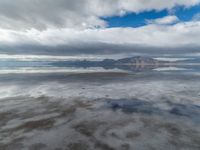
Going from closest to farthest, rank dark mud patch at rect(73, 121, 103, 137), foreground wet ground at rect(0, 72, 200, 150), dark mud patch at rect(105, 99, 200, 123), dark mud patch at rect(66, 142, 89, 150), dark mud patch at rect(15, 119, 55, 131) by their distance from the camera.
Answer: dark mud patch at rect(66, 142, 89, 150)
foreground wet ground at rect(0, 72, 200, 150)
dark mud patch at rect(73, 121, 103, 137)
dark mud patch at rect(15, 119, 55, 131)
dark mud patch at rect(105, 99, 200, 123)

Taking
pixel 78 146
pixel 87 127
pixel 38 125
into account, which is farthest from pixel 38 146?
pixel 87 127

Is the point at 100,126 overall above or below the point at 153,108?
above

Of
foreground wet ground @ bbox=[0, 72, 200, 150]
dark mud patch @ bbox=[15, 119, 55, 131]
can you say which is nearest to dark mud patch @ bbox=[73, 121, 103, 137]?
foreground wet ground @ bbox=[0, 72, 200, 150]

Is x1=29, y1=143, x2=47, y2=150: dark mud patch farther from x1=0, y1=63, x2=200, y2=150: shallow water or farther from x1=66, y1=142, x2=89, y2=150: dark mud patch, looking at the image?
x1=66, y1=142, x2=89, y2=150: dark mud patch

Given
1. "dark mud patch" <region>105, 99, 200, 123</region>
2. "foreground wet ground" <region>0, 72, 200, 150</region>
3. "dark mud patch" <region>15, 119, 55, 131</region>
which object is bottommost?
"dark mud patch" <region>105, 99, 200, 123</region>

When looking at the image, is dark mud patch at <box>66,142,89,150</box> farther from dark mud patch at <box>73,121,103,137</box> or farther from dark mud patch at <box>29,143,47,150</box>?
dark mud patch at <box>29,143,47,150</box>

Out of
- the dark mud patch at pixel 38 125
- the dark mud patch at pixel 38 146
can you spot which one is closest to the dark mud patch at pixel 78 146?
the dark mud patch at pixel 38 146

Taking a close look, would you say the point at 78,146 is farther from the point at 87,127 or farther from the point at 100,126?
the point at 100,126

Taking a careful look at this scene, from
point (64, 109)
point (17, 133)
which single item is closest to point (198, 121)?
point (64, 109)

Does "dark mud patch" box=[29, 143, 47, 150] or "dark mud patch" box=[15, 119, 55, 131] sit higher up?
"dark mud patch" box=[15, 119, 55, 131]

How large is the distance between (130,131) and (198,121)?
548 cm

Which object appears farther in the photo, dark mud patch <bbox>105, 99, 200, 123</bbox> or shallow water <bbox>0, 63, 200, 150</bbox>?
dark mud patch <bbox>105, 99, 200, 123</bbox>

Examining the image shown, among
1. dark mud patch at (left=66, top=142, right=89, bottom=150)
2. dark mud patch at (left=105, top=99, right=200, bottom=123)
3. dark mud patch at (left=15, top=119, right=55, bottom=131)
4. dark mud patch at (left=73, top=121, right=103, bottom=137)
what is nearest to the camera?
dark mud patch at (left=66, top=142, right=89, bottom=150)

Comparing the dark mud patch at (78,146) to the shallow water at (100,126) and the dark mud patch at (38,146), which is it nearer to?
the shallow water at (100,126)
